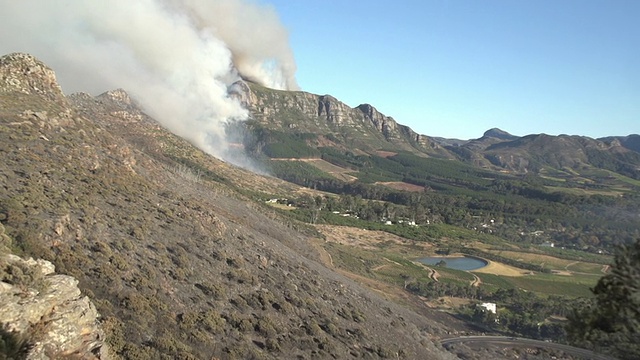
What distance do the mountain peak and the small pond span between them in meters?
78.3

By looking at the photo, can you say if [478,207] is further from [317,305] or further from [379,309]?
[317,305]

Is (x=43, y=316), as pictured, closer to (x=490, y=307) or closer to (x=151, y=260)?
(x=151, y=260)

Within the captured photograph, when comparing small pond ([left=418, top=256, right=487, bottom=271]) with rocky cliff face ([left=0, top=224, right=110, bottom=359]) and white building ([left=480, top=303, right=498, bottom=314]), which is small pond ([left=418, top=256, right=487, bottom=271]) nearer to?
white building ([left=480, top=303, right=498, bottom=314])

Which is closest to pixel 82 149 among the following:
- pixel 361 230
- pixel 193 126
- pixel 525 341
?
pixel 525 341

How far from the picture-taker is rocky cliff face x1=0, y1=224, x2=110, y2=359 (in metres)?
12.8

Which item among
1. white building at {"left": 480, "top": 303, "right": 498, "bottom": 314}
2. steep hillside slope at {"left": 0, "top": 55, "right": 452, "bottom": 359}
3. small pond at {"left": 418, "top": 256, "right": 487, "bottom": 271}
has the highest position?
steep hillside slope at {"left": 0, "top": 55, "right": 452, "bottom": 359}

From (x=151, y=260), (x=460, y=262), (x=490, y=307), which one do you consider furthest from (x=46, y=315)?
(x=460, y=262)

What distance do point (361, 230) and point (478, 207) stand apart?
2689 inches

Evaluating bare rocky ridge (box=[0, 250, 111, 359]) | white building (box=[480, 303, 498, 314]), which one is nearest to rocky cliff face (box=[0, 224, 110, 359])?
bare rocky ridge (box=[0, 250, 111, 359])

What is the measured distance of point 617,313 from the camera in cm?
1192

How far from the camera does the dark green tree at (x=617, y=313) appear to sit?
11.0 meters

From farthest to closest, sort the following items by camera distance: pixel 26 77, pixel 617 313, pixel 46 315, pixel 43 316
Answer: pixel 26 77 < pixel 46 315 < pixel 43 316 < pixel 617 313

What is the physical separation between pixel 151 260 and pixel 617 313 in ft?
74.9

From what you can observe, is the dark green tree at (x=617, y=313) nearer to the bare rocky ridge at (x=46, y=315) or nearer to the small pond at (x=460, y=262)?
the bare rocky ridge at (x=46, y=315)
